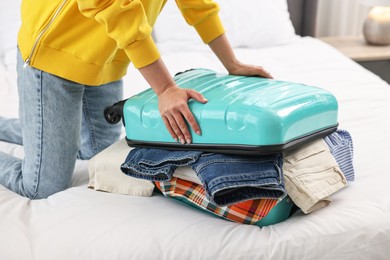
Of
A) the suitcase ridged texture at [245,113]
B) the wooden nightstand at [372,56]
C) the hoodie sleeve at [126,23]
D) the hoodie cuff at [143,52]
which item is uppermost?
the hoodie sleeve at [126,23]

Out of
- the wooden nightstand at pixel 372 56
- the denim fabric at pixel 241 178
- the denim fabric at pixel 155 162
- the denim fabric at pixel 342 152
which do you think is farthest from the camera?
the wooden nightstand at pixel 372 56

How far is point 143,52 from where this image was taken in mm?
1302

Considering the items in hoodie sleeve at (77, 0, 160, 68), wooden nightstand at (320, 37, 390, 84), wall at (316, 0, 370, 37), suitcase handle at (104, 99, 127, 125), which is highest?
hoodie sleeve at (77, 0, 160, 68)

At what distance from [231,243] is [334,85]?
3.73ft

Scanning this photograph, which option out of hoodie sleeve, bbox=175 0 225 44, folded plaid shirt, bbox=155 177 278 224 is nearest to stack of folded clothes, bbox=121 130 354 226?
folded plaid shirt, bbox=155 177 278 224

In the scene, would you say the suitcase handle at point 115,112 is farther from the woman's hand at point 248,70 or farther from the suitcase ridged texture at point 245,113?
the woman's hand at point 248,70

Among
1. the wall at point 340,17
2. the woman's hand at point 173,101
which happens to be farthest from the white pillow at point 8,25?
the wall at point 340,17

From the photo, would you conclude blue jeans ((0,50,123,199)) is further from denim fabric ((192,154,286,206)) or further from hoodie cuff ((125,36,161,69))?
denim fabric ((192,154,286,206))

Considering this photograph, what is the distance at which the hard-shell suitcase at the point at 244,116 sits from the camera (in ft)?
3.90

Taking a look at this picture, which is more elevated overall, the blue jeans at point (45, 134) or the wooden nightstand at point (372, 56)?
the blue jeans at point (45, 134)

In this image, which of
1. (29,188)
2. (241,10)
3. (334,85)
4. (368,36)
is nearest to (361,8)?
(368,36)

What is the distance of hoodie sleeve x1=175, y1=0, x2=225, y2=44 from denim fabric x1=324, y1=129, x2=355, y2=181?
43 centimetres

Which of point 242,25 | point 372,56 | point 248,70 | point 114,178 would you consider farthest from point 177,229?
point 372,56

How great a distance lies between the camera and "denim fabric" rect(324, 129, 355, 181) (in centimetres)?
140
